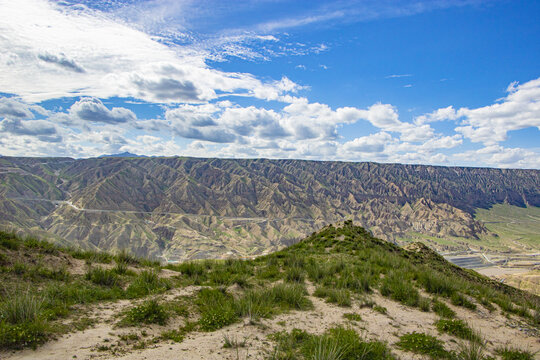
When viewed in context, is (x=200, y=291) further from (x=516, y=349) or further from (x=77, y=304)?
(x=516, y=349)

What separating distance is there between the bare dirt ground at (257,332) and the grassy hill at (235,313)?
0.11ft

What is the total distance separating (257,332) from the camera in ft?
23.5

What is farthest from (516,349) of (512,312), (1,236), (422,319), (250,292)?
(1,236)

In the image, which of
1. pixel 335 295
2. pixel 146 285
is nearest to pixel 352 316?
pixel 335 295

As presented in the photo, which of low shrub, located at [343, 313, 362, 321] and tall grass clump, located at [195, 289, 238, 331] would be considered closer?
tall grass clump, located at [195, 289, 238, 331]

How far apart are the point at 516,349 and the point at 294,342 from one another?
5851 mm

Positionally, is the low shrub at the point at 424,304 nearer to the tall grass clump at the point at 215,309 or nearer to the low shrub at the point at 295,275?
the low shrub at the point at 295,275

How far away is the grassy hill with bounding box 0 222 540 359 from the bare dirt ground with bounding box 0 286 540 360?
0.11 feet

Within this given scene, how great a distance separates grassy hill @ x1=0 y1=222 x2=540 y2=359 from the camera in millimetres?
5988

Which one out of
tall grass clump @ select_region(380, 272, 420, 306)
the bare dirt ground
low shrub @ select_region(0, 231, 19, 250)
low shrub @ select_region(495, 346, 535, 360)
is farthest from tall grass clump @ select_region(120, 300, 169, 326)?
low shrub @ select_region(495, 346, 535, 360)

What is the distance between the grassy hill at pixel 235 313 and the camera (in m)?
5.99

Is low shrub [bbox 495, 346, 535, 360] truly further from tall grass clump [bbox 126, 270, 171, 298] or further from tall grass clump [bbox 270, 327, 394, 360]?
tall grass clump [bbox 126, 270, 171, 298]

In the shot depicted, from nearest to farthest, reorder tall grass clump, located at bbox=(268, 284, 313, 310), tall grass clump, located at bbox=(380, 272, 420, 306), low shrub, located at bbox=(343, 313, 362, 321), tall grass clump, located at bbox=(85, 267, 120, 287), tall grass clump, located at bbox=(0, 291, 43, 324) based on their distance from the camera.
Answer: tall grass clump, located at bbox=(0, 291, 43, 324) → low shrub, located at bbox=(343, 313, 362, 321) → tall grass clump, located at bbox=(268, 284, 313, 310) → tall grass clump, located at bbox=(85, 267, 120, 287) → tall grass clump, located at bbox=(380, 272, 420, 306)

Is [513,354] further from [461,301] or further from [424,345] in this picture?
[461,301]
